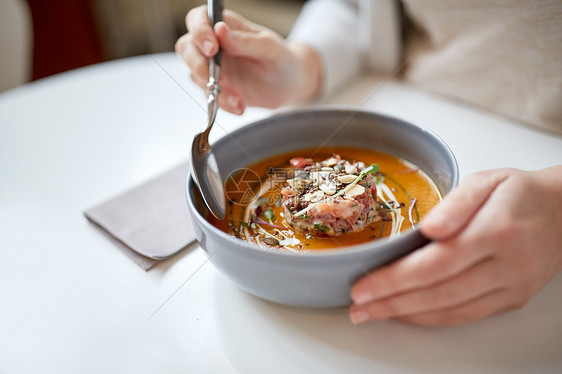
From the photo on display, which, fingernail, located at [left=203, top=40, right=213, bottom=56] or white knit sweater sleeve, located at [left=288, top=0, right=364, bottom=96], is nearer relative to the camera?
fingernail, located at [left=203, top=40, right=213, bottom=56]

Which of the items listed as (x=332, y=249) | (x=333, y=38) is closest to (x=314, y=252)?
A: (x=332, y=249)

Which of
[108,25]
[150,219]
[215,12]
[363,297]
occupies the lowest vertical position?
[108,25]

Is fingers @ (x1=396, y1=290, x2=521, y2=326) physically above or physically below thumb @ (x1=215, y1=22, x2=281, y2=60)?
below

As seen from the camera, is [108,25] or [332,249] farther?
[108,25]

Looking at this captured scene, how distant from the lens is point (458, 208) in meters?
0.47

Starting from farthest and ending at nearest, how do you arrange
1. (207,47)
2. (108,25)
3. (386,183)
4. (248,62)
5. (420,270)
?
1. (108,25)
2. (248,62)
3. (207,47)
4. (386,183)
5. (420,270)

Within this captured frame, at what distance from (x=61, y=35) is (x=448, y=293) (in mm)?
2558

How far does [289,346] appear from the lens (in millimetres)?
528

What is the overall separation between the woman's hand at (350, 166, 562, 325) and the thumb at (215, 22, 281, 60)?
0.53 meters

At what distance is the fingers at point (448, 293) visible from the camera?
49 centimetres

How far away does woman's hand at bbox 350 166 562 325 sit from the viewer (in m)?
0.47

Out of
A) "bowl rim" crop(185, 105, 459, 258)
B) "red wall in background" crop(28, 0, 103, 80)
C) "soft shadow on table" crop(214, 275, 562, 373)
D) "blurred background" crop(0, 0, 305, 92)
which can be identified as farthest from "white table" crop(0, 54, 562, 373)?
"red wall in background" crop(28, 0, 103, 80)

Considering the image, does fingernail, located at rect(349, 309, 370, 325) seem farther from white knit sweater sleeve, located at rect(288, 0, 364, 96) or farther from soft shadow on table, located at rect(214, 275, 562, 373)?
white knit sweater sleeve, located at rect(288, 0, 364, 96)

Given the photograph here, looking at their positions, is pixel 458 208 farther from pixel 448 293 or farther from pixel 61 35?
pixel 61 35
